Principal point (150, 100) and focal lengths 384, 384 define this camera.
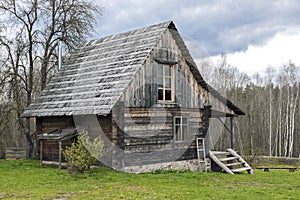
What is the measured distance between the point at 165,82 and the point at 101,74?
2.87 m

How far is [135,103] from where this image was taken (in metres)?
15.5

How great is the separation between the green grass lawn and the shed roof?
8.75 feet

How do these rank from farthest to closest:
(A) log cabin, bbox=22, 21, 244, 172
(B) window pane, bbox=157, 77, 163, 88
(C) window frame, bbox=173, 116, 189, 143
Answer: (C) window frame, bbox=173, 116, 189, 143
(B) window pane, bbox=157, 77, 163, 88
(A) log cabin, bbox=22, 21, 244, 172

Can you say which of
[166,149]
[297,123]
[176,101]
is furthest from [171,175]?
[297,123]

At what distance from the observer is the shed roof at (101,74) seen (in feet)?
50.8

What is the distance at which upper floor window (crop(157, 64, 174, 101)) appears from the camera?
55.5 feet

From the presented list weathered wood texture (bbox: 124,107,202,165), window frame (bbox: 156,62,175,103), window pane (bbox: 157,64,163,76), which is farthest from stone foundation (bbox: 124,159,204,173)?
window pane (bbox: 157,64,163,76)

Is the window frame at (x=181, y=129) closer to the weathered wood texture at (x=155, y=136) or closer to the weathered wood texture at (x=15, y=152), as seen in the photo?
the weathered wood texture at (x=155, y=136)

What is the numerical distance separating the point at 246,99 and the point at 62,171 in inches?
1257

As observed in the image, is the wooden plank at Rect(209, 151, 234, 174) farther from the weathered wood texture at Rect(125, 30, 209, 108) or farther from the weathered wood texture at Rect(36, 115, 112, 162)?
the weathered wood texture at Rect(36, 115, 112, 162)

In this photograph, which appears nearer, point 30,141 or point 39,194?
point 39,194

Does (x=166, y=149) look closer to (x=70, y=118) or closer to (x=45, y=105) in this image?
(x=70, y=118)

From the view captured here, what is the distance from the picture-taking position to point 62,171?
49.9ft

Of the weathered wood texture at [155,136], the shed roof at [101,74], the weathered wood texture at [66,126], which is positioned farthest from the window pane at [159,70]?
the weathered wood texture at [66,126]
